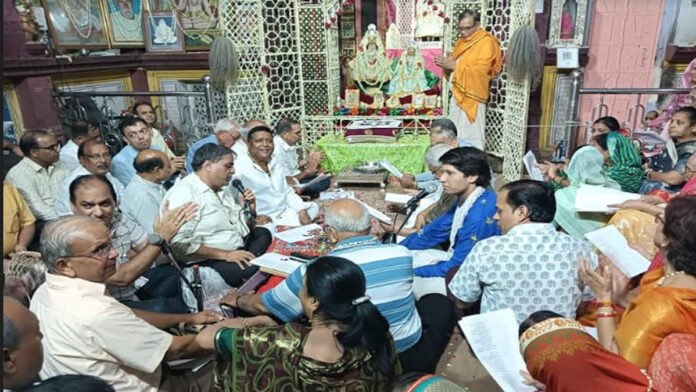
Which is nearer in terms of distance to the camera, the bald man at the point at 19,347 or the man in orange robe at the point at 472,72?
the bald man at the point at 19,347

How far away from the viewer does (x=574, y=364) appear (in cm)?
139

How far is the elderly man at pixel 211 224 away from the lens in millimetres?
2879

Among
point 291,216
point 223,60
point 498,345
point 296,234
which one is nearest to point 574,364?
point 498,345

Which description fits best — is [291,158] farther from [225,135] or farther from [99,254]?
[99,254]

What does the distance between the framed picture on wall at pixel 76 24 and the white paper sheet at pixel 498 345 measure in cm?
740

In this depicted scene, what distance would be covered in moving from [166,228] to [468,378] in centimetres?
188

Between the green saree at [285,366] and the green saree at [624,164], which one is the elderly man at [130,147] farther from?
the green saree at [624,164]

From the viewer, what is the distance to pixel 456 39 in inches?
262

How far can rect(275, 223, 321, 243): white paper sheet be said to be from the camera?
299 cm

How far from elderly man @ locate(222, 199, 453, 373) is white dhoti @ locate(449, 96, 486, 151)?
408 centimetres

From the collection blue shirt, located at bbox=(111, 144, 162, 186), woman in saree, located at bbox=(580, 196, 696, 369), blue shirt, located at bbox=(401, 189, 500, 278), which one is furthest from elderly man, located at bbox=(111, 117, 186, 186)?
woman in saree, located at bbox=(580, 196, 696, 369)

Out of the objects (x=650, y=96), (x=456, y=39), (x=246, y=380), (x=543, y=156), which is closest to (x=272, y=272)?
(x=246, y=380)

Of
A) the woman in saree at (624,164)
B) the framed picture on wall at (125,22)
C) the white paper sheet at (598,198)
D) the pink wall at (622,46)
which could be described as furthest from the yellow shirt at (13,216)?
the pink wall at (622,46)

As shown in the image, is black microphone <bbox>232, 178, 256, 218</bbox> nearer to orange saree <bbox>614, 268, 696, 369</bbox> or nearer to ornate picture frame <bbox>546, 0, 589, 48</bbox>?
orange saree <bbox>614, 268, 696, 369</bbox>
